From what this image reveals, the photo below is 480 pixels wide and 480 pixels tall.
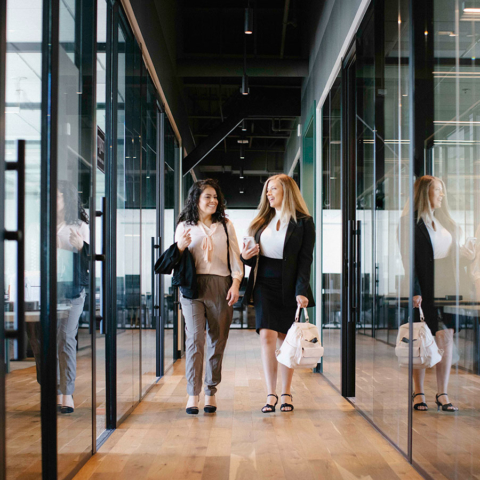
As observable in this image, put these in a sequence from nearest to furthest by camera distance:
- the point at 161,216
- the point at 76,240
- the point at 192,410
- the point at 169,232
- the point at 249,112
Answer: the point at 76,240, the point at 192,410, the point at 161,216, the point at 169,232, the point at 249,112

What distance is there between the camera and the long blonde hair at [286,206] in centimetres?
386

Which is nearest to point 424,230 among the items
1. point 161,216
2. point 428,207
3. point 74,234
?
point 428,207

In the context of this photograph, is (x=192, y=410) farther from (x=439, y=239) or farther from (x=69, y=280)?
(x=439, y=239)

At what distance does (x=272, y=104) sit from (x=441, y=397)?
5687 millimetres

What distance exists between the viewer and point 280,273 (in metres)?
3.80

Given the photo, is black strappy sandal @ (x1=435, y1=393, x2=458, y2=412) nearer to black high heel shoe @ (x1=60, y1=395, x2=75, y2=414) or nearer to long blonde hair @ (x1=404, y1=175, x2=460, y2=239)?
long blonde hair @ (x1=404, y1=175, x2=460, y2=239)

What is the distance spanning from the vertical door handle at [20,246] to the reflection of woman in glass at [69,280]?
20.5 inches

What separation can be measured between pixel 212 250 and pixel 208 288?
0.86 feet

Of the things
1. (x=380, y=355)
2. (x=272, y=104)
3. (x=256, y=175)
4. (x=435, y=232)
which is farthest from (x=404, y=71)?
(x=256, y=175)

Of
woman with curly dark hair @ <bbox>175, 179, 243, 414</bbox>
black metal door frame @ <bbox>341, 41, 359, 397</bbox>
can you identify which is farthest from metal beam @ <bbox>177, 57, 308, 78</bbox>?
woman with curly dark hair @ <bbox>175, 179, 243, 414</bbox>

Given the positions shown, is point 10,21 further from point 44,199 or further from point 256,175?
point 256,175

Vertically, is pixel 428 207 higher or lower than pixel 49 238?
higher

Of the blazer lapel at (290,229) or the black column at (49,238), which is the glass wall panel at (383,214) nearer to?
the blazer lapel at (290,229)

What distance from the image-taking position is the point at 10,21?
5.69ft
